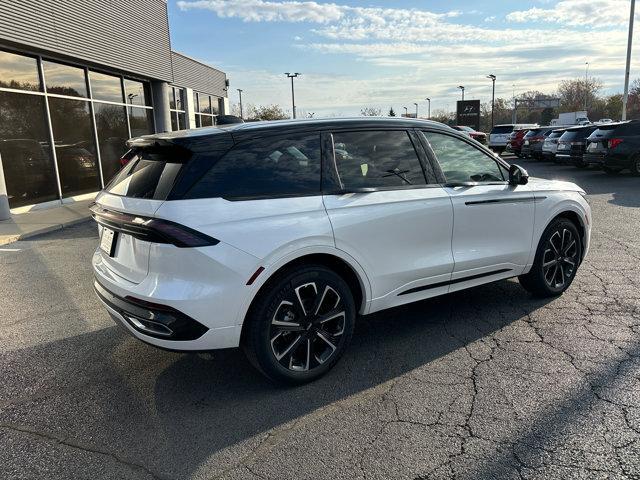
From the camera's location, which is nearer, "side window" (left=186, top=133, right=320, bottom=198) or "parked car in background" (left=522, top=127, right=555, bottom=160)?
"side window" (left=186, top=133, right=320, bottom=198)

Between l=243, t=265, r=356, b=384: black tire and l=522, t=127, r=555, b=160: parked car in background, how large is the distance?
834 inches

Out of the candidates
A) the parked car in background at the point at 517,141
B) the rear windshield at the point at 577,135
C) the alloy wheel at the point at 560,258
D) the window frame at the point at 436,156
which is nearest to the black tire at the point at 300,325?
the window frame at the point at 436,156

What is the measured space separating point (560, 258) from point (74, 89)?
13050mm

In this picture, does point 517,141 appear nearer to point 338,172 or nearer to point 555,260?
point 555,260

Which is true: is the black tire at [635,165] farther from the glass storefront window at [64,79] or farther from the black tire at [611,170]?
the glass storefront window at [64,79]

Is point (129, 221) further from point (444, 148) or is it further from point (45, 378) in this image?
point (444, 148)

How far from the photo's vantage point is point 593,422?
286 centimetres

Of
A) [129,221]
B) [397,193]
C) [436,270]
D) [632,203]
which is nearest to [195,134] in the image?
[129,221]

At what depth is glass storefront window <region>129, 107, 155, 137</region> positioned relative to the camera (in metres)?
16.8

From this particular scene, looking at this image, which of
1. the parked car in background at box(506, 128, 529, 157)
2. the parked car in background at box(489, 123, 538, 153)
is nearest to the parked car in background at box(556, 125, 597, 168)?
the parked car in background at box(506, 128, 529, 157)

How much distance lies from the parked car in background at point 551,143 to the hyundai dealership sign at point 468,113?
19.2 meters

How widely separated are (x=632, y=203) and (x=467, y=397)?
9380mm

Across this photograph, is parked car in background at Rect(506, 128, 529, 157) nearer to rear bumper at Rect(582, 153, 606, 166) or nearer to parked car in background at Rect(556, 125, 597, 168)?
parked car in background at Rect(556, 125, 597, 168)

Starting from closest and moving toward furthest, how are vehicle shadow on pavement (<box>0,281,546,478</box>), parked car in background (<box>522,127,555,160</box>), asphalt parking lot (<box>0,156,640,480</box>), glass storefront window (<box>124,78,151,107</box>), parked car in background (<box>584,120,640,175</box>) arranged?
asphalt parking lot (<box>0,156,640,480</box>), vehicle shadow on pavement (<box>0,281,546,478</box>), parked car in background (<box>584,120,640,175</box>), glass storefront window (<box>124,78,151,107</box>), parked car in background (<box>522,127,555,160</box>)
